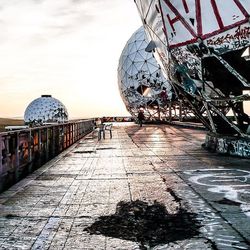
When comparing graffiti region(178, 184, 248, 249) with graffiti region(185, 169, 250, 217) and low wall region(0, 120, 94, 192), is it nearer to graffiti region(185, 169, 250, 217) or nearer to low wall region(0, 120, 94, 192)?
graffiti region(185, 169, 250, 217)

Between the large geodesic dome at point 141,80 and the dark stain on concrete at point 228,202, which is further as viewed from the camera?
the large geodesic dome at point 141,80

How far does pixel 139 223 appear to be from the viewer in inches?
210

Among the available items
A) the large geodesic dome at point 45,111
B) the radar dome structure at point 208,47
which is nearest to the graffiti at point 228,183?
the radar dome structure at point 208,47

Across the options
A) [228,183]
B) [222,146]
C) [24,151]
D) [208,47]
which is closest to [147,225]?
[228,183]

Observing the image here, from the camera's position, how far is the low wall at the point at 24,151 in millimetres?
8078

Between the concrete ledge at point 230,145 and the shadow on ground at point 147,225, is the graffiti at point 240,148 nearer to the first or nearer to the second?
the concrete ledge at point 230,145

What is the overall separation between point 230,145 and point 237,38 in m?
3.97

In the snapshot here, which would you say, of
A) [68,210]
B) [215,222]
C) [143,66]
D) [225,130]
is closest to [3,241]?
[68,210]

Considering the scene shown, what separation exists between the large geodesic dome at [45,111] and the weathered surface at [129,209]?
5413cm

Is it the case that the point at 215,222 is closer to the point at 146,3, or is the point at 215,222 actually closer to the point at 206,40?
the point at 206,40

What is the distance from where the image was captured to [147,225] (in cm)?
523

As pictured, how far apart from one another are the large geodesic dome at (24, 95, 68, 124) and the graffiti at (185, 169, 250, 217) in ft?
182

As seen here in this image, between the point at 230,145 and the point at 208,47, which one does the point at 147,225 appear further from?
the point at 230,145

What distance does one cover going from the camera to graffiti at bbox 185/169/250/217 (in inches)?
258
